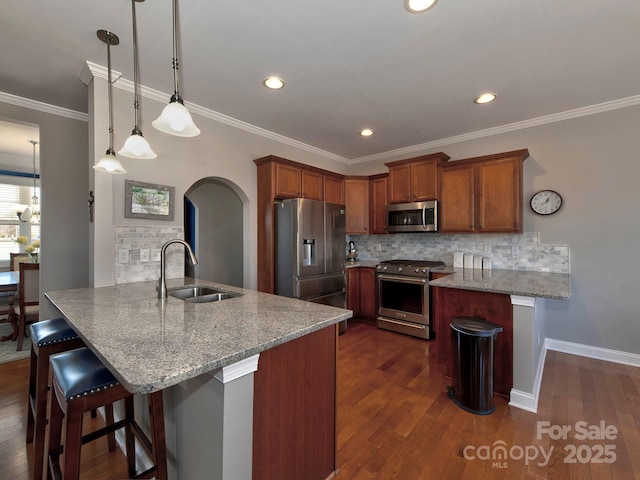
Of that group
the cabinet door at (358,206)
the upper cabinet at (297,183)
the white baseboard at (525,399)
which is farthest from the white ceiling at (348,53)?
the white baseboard at (525,399)

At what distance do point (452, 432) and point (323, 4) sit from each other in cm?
276

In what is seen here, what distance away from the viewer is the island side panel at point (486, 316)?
7.29 ft

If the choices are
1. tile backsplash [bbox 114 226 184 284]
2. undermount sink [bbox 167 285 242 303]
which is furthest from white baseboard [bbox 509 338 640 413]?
tile backsplash [bbox 114 226 184 284]

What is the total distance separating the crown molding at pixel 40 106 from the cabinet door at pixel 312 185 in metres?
2.48

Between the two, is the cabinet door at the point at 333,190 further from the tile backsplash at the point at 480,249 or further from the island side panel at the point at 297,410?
the island side panel at the point at 297,410

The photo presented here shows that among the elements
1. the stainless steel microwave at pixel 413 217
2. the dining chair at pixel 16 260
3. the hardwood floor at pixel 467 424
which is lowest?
→ the hardwood floor at pixel 467 424

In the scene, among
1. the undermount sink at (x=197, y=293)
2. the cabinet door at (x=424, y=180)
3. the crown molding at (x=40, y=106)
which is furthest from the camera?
the cabinet door at (x=424, y=180)

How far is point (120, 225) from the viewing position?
2.38 metres

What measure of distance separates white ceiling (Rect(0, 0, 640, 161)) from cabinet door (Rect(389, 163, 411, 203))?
0.89m

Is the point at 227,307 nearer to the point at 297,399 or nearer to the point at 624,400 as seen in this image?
the point at 297,399

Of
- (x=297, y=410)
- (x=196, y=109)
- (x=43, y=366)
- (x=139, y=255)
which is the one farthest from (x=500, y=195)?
(x=43, y=366)

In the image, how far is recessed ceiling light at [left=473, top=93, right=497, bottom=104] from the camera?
2.70 meters

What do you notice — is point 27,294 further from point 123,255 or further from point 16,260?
point 123,255

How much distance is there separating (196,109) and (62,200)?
1.72 metres
